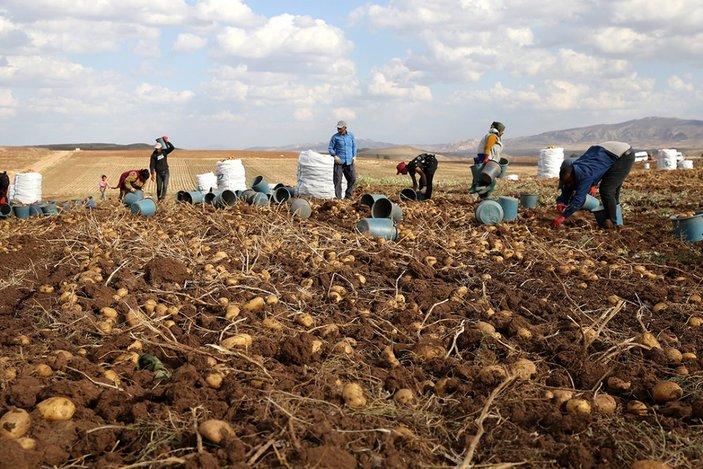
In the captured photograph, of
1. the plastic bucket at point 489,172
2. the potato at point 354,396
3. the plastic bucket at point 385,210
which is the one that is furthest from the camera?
the plastic bucket at point 489,172

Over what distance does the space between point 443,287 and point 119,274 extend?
2.44 metres

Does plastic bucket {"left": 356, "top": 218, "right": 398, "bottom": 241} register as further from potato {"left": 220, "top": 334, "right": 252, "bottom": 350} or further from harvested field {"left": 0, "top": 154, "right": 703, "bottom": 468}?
potato {"left": 220, "top": 334, "right": 252, "bottom": 350}

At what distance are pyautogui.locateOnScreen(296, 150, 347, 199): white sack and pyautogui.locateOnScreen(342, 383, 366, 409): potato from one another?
800 centimetres

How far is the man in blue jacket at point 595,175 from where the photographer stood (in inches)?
259

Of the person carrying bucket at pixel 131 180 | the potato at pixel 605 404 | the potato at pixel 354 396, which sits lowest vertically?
the potato at pixel 605 404

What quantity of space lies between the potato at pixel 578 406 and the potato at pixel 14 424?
2.18m

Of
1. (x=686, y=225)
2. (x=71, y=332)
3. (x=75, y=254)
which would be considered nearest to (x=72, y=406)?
(x=71, y=332)

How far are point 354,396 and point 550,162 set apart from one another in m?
17.9

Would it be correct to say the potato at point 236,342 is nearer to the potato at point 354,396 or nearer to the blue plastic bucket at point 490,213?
the potato at point 354,396

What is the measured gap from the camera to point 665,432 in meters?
2.69

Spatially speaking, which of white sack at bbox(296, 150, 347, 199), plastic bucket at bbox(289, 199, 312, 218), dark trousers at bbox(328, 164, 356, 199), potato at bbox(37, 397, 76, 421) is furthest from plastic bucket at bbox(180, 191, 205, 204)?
potato at bbox(37, 397, 76, 421)

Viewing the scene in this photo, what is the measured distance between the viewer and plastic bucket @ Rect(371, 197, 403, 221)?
7715 millimetres

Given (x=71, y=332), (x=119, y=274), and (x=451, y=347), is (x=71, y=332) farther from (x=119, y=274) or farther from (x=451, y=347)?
(x=451, y=347)

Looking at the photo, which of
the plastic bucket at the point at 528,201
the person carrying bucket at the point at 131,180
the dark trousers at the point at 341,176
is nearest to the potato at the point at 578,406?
the plastic bucket at the point at 528,201
